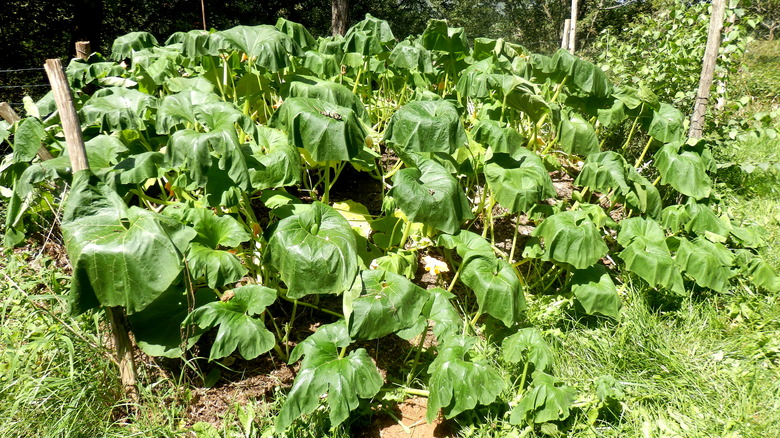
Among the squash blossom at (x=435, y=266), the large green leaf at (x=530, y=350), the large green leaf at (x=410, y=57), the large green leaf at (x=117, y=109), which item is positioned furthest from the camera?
the large green leaf at (x=410, y=57)

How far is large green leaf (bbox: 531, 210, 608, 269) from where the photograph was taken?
2488 mm

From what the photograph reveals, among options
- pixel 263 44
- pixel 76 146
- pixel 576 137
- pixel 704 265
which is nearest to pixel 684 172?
pixel 576 137

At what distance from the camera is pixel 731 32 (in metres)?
3.78

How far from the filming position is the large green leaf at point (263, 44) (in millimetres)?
2812

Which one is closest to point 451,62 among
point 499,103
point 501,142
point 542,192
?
point 499,103

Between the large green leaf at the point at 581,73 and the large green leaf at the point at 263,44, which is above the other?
the large green leaf at the point at 263,44

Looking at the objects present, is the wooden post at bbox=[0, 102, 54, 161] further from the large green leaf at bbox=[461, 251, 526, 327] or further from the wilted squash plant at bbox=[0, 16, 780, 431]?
the large green leaf at bbox=[461, 251, 526, 327]

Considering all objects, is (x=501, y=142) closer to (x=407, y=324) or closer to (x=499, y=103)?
(x=499, y=103)

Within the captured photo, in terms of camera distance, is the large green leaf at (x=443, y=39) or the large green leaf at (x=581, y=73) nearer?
the large green leaf at (x=581, y=73)

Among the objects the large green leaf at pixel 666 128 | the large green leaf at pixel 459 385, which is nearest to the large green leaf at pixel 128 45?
the large green leaf at pixel 459 385

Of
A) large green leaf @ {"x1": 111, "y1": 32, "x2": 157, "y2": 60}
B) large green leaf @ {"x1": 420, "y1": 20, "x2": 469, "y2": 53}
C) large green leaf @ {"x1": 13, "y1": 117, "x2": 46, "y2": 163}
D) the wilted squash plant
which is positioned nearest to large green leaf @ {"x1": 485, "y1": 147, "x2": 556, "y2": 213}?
the wilted squash plant

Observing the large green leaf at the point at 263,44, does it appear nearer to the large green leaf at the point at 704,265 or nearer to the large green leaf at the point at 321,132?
the large green leaf at the point at 321,132

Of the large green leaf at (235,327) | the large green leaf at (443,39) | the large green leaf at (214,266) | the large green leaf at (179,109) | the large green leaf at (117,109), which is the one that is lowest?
the large green leaf at (235,327)

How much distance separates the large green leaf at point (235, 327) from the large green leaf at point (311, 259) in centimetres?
15
